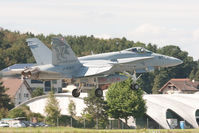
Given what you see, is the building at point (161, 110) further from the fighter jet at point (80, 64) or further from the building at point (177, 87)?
the building at point (177, 87)

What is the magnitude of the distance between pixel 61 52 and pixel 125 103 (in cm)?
4340

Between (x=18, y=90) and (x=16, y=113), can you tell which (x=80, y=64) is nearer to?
(x=16, y=113)

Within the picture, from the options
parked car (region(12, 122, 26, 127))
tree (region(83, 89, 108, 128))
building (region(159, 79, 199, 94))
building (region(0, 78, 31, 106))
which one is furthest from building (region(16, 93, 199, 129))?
building (region(159, 79, 199, 94))

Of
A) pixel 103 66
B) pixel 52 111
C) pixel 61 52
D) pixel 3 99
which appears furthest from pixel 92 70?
pixel 3 99

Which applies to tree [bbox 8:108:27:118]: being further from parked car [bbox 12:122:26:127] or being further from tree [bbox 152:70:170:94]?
tree [bbox 152:70:170:94]

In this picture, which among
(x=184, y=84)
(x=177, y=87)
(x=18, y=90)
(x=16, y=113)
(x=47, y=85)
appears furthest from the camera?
(x=184, y=84)

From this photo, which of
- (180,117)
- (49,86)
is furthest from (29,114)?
(49,86)

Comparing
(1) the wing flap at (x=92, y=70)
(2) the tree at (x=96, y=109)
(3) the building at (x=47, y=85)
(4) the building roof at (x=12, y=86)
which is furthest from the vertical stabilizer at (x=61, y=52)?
(3) the building at (x=47, y=85)

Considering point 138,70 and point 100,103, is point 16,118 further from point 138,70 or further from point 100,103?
point 138,70

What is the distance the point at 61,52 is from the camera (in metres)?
45.2

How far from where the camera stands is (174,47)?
19700 centimetres

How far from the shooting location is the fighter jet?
4444 cm

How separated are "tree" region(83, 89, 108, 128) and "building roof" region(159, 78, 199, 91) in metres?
97.3

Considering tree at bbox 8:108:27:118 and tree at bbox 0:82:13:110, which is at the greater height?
tree at bbox 0:82:13:110
